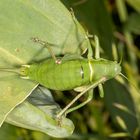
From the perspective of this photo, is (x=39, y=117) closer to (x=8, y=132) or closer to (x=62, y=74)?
(x=62, y=74)

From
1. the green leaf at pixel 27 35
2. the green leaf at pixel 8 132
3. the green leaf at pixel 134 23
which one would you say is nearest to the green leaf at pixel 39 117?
the green leaf at pixel 27 35

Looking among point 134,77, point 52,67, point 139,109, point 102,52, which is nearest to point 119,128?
point 139,109

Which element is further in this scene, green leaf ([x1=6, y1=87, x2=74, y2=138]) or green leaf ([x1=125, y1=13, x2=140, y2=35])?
green leaf ([x1=125, y1=13, x2=140, y2=35])

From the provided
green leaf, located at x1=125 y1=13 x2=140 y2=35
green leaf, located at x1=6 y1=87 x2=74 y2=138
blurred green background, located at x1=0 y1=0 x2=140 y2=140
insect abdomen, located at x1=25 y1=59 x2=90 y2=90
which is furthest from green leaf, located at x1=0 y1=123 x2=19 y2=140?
green leaf, located at x1=125 y1=13 x2=140 y2=35

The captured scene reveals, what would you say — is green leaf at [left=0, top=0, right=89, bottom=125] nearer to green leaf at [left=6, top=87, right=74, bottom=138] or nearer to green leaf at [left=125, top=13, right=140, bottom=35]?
green leaf at [left=6, top=87, right=74, bottom=138]

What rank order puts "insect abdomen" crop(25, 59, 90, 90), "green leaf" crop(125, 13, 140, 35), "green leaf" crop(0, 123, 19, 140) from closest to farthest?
"insect abdomen" crop(25, 59, 90, 90)
"green leaf" crop(0, 123, 19, 140)
"green leaf" crop(125, 13, 140, 35)

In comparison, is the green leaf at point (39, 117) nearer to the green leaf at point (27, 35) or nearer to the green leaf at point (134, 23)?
the green leaf at point (27, 35)
